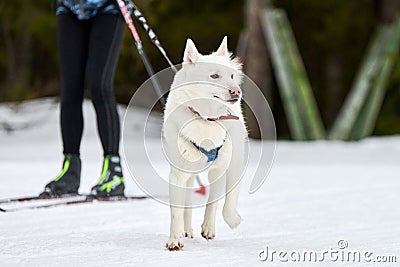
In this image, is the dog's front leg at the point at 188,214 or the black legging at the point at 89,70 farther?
the black legging at the point at 89,70

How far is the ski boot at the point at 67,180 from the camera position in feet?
11.9

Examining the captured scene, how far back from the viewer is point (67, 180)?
143 inches

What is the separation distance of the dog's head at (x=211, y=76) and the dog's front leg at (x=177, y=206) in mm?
279

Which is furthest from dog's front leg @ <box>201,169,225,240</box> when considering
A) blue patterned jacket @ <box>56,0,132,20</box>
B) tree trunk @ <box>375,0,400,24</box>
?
tree trunk @ <box>375,0,400,24</box>

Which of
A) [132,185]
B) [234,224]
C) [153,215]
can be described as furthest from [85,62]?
[234,224]

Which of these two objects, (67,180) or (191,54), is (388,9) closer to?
(67,180)

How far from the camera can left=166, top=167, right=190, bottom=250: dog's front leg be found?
7.75 ft

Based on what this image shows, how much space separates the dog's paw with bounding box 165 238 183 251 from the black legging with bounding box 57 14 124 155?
1.36m

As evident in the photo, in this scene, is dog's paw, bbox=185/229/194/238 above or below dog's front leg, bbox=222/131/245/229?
below

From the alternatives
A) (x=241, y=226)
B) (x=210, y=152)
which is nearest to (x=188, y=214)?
(x=210, y=152)

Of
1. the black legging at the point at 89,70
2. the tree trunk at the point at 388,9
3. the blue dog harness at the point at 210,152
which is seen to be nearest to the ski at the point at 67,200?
the black legging at the point at 89,70
